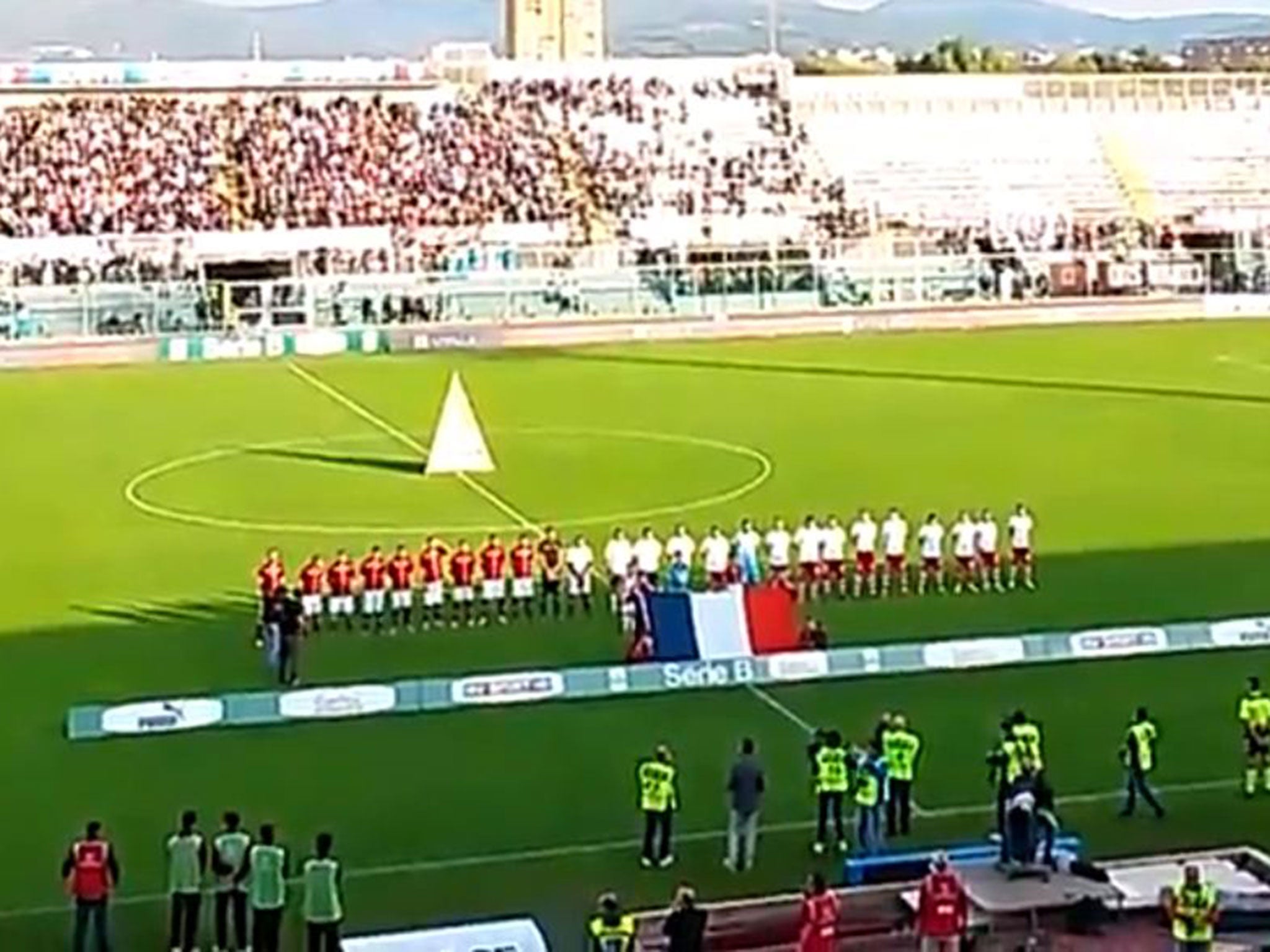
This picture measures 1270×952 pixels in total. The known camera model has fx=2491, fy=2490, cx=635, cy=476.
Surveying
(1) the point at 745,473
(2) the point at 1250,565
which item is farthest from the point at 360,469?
(2) the point at 1250,565

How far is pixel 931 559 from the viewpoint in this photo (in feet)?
101

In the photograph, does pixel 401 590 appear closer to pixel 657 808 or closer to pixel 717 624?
pixel 717 624

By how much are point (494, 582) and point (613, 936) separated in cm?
1327

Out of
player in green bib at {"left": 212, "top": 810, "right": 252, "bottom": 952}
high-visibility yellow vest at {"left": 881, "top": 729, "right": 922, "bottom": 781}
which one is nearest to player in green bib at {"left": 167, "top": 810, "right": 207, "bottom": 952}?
player in green bib at {"left": 212, "top": 810, "right": 252, "bottom": 952}

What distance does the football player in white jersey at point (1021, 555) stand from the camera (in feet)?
101

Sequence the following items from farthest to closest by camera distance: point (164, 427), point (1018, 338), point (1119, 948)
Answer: point (1018, 338)
point (164, 427)
point (1119, 948)

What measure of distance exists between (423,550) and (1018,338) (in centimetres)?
3163

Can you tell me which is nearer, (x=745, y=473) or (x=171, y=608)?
(x=171, y=608)

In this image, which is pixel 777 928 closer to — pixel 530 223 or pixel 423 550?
pixel 423 550

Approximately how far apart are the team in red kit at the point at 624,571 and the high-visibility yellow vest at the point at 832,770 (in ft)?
21.5

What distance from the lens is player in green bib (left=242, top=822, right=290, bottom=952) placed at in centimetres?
1758

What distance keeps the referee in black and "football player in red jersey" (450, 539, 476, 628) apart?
2.80 metres

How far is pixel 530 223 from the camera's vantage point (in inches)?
2682

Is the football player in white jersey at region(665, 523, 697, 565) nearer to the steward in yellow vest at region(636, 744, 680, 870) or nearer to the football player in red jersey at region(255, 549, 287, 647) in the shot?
the football player in red jersey at region(255, 549, 287, 647)
